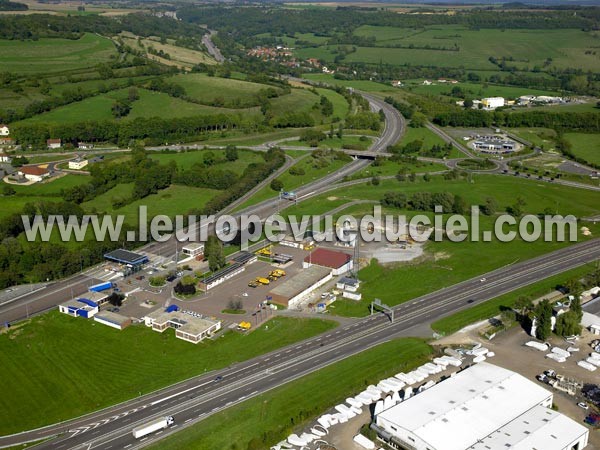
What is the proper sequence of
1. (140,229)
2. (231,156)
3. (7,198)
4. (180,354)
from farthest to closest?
(231,156) → (7,198) → (140,229) → (180,354)

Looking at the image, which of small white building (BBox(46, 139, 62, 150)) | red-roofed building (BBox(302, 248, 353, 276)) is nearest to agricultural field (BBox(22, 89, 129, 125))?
small white building (BBox(46, 139, 62, 150))

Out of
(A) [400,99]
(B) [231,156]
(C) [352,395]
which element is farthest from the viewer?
(A) [400,99]

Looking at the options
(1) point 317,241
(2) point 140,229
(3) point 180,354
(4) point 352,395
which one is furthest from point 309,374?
(2) point 140,229

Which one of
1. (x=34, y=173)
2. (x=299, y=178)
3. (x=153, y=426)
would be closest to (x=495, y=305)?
(x=153, y=426)

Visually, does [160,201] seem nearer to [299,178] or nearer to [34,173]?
[34,173]

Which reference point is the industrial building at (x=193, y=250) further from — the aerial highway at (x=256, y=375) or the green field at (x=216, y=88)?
the green field at (x=216, y=88)

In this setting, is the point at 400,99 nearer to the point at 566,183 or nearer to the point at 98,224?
the point at 566,183

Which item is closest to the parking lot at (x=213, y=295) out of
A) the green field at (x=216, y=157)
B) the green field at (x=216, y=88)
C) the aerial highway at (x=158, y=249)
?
the aerial highway at (x=158, y=249)
